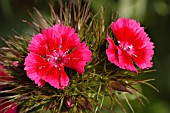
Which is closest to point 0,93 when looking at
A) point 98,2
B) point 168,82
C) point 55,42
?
point 55,42

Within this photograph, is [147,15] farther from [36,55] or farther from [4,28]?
[36,55]

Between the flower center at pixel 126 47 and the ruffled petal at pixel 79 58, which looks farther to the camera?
the flower center at pixel 126 47

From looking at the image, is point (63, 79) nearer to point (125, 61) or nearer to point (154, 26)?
point (125, 61)

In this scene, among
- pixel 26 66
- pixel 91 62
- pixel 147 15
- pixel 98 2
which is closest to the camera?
pixel 26 66

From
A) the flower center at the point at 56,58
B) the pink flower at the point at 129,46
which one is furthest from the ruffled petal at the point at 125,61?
the flower center at the point at 56,58

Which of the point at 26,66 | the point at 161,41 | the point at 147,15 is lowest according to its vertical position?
the point at 26,66

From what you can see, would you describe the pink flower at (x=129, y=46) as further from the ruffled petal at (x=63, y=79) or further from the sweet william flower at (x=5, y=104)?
the sweet william flower at (x=5, y=104)

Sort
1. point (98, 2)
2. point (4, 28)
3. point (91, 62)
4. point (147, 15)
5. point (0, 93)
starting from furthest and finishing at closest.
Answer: point (4, 28) → point (147, 15) → point (98, 2) → point (0, 93) → point (91, 62)

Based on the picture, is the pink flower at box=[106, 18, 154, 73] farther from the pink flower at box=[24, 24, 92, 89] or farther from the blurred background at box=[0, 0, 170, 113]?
the blurred background at box=[0, 0, 170, 113]

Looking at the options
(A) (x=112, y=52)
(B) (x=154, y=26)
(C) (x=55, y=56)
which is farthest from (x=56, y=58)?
(B) (x=154, y=26)
